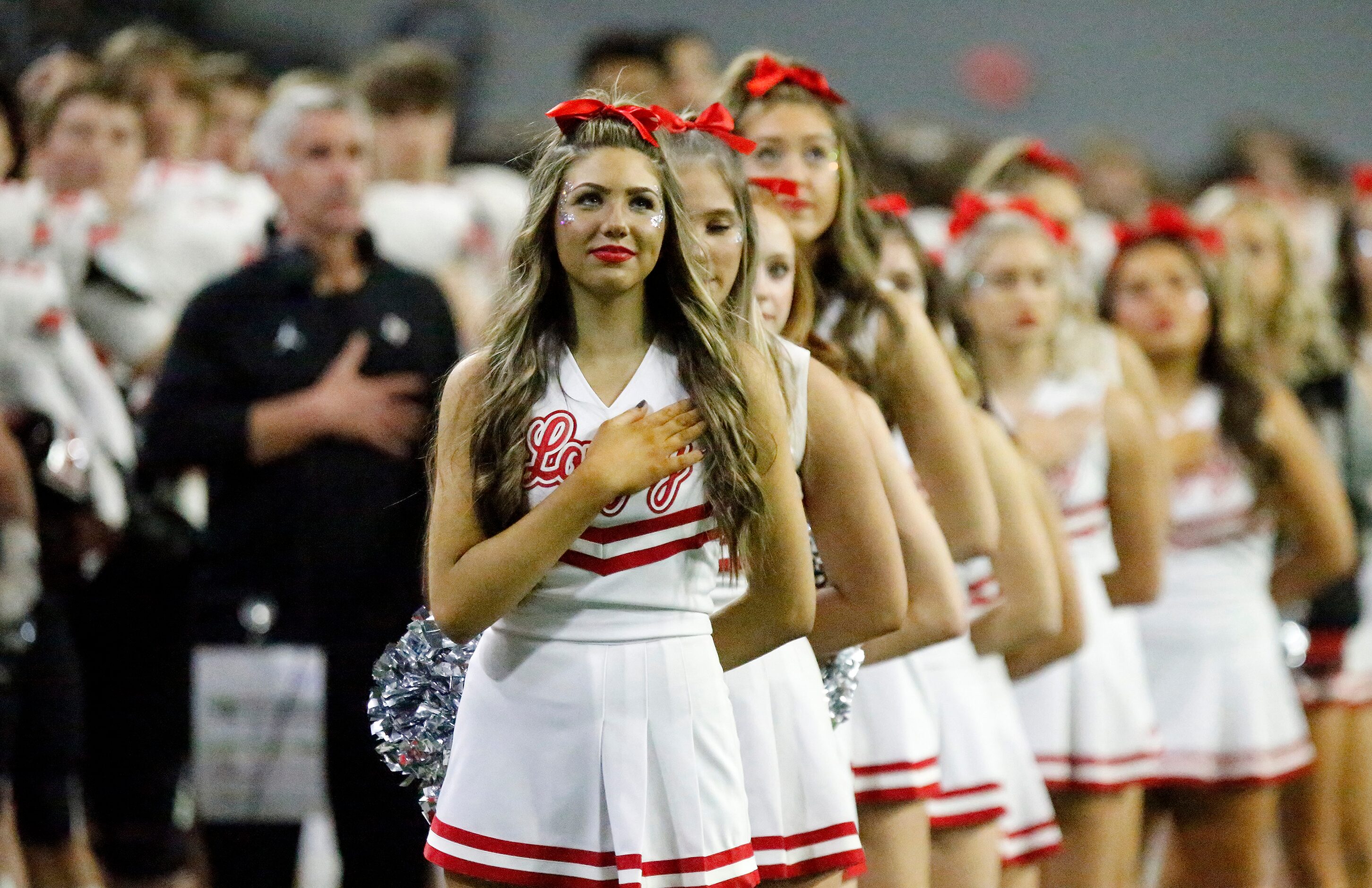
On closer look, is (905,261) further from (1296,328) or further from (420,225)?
(1296,328)

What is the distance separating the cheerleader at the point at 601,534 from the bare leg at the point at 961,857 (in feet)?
4.14

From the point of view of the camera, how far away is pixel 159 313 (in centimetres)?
523

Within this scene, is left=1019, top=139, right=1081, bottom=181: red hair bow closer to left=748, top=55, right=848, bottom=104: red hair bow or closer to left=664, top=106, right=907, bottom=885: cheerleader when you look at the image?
left=748, top=55, right=848, bottom=104: red hair bow

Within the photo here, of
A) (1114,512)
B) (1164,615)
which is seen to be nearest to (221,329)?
(1114,512)

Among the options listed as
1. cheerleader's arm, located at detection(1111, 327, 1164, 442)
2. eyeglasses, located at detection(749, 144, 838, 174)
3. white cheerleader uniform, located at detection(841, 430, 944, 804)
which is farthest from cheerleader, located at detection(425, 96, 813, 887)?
cheerleader's arm, located at detection(1111, 327, 1164, 442)

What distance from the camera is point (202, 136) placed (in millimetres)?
6395

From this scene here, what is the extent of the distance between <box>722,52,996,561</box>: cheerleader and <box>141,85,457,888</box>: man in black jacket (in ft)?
3.76

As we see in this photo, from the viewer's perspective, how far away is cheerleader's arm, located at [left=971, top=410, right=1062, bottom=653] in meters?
3.71

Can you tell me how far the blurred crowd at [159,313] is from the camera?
4336 mm

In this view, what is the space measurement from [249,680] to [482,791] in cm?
184

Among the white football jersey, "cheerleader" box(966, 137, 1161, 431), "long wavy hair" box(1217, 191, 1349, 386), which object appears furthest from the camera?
"long wavy hair" box(1217, 191, 1349, 386)

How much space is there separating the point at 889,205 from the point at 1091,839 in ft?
5.12

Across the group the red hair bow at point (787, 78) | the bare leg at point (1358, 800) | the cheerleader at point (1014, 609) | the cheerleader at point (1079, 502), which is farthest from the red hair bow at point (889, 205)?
the bare leg at point (1358, 800)

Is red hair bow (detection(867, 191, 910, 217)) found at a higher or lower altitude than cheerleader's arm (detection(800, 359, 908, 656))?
higher
